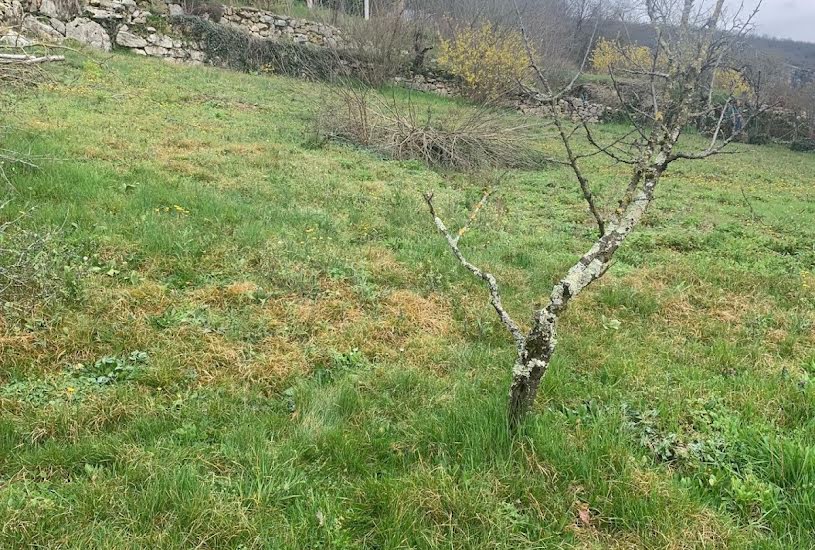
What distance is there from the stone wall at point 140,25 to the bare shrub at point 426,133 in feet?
33.2

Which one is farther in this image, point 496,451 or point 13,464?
point 496,451

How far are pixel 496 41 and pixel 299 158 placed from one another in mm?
16635

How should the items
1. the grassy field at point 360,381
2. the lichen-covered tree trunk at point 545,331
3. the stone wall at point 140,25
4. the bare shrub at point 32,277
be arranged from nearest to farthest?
the grassy field at point 360,381 < the lichen-covered tree trunk at point 545,331 < the bare shrub at point 32,277 < the stone wall at point 140,25

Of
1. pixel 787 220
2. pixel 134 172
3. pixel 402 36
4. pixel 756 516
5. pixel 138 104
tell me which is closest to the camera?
pixel 756 516

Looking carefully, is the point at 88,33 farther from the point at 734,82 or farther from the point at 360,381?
the point at 734,82

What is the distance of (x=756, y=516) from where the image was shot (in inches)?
94.7

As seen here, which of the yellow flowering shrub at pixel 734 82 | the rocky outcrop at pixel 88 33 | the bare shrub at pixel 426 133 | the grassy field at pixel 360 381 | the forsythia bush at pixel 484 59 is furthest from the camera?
the forsythia bush at pixel 484 59

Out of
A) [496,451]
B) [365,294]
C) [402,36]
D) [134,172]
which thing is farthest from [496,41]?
[496,451]

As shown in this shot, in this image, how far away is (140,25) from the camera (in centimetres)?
2025

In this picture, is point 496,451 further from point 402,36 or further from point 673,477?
point 402,36

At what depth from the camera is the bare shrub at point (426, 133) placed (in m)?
11.9

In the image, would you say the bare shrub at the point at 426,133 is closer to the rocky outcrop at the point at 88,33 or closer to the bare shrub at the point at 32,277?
the bare shrub at the point at 32,277

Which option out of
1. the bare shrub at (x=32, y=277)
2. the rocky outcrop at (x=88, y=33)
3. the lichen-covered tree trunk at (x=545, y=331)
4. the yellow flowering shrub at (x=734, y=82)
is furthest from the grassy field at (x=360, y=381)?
the rocky outcrop at (x=88, y=33)

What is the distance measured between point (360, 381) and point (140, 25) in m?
21.8
